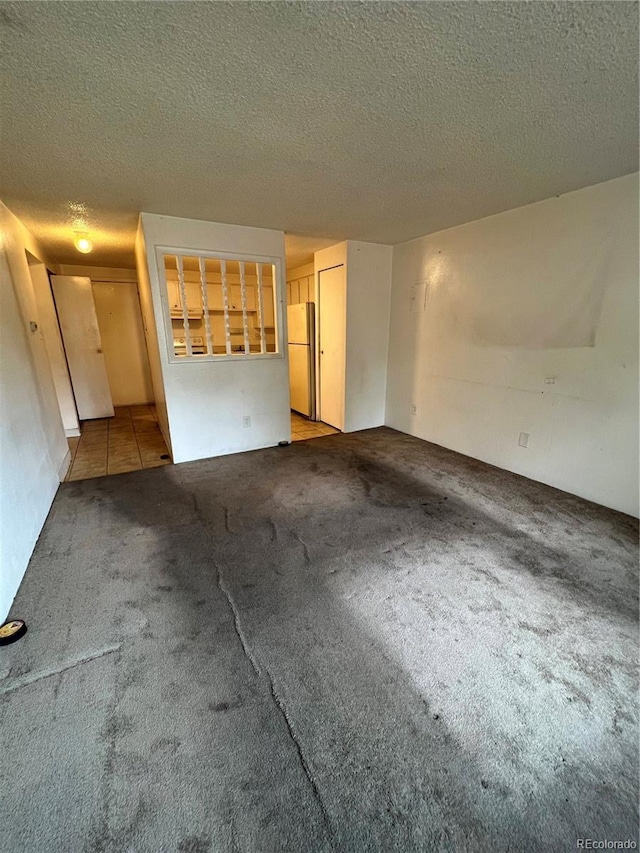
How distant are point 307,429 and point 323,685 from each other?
11.8ft

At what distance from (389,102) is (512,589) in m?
2.40

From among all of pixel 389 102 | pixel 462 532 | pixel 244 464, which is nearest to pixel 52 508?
pixel 244 464

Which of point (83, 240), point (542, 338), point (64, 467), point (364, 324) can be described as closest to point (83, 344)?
point (83, 240)

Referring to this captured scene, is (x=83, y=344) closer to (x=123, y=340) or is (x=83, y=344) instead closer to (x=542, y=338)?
(x=123, y=340)

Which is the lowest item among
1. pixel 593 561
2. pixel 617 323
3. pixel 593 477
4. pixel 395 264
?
pixel 593 561

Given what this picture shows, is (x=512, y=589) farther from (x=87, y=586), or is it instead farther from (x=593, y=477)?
(x=87, y=586)

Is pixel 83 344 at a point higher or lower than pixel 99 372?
higher

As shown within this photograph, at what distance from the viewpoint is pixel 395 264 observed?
4238mm

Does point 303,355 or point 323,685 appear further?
point 303,355

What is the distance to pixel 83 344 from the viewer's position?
494cm

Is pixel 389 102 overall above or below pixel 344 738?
above

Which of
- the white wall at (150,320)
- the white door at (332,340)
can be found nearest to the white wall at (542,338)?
the white door at (332,340)

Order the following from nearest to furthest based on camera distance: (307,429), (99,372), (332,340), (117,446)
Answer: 1. (117,446)
2. (332,340)
3. (307,429)
4. (99,372)

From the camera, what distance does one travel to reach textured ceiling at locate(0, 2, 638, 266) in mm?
1068
